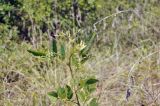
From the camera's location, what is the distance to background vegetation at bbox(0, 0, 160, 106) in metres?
2.58

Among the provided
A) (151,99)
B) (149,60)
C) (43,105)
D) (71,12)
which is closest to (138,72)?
(149,60)

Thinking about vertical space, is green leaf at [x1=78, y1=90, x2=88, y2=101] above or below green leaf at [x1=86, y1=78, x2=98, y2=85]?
below

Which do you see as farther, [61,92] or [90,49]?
[90,49]

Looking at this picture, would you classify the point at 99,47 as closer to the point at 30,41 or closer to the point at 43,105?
the point at 30,41

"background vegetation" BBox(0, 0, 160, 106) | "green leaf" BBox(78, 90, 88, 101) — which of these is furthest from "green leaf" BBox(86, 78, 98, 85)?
"background vegetation" BBox(0, 0, 160, 106)

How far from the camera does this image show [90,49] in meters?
2.45

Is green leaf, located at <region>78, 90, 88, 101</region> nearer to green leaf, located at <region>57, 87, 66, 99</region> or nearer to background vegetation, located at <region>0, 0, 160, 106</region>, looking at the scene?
green leaf, located at <region>57, 87, 66, 99</region>

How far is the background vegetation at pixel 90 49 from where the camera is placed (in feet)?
8.46

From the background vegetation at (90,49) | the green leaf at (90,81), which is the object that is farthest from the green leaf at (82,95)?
the background vegetation at (90,49)

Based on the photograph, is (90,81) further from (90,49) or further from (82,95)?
(90,49)

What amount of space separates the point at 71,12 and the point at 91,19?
0.20m

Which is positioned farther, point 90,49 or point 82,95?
point 90,49

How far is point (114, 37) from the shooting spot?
3.67m

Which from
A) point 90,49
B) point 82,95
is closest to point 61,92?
point 82,95
